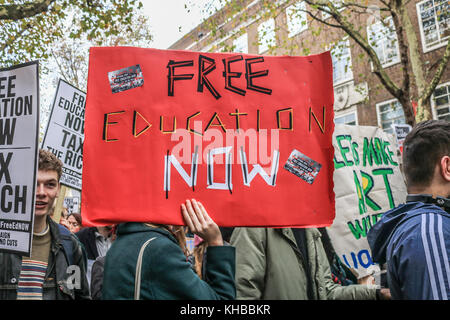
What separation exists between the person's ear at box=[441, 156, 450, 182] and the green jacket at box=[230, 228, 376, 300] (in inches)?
39.1

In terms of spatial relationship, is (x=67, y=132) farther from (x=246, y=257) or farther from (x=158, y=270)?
(x=158, y=270)

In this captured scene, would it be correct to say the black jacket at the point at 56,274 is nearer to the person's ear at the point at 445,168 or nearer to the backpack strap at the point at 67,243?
the backpack strap at the point at 67,243

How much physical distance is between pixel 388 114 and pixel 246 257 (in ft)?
47.6

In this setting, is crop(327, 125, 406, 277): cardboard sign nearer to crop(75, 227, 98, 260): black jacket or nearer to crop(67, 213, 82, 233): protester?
crop(75, 227, 98, 260): black jacket

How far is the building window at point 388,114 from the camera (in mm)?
14755

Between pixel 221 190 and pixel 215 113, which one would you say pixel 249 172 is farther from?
pixel 215 113

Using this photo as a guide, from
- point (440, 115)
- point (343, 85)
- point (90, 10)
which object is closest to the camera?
point (90, 10)

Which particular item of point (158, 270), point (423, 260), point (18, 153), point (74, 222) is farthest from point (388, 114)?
point (158, 270)

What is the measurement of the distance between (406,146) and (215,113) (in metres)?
0.98

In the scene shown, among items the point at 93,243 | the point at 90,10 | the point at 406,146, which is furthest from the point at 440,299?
the point at 90,10

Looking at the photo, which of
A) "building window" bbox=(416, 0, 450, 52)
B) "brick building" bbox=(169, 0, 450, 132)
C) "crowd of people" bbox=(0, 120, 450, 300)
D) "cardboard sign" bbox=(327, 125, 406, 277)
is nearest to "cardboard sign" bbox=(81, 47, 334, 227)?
"crowd of people" bbox=(0, 120, 450, 300)

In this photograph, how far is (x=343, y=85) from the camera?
56.3 ft

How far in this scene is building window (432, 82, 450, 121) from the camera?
13.2 metres

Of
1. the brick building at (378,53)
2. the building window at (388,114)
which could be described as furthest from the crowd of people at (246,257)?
the building window at (388,114)
